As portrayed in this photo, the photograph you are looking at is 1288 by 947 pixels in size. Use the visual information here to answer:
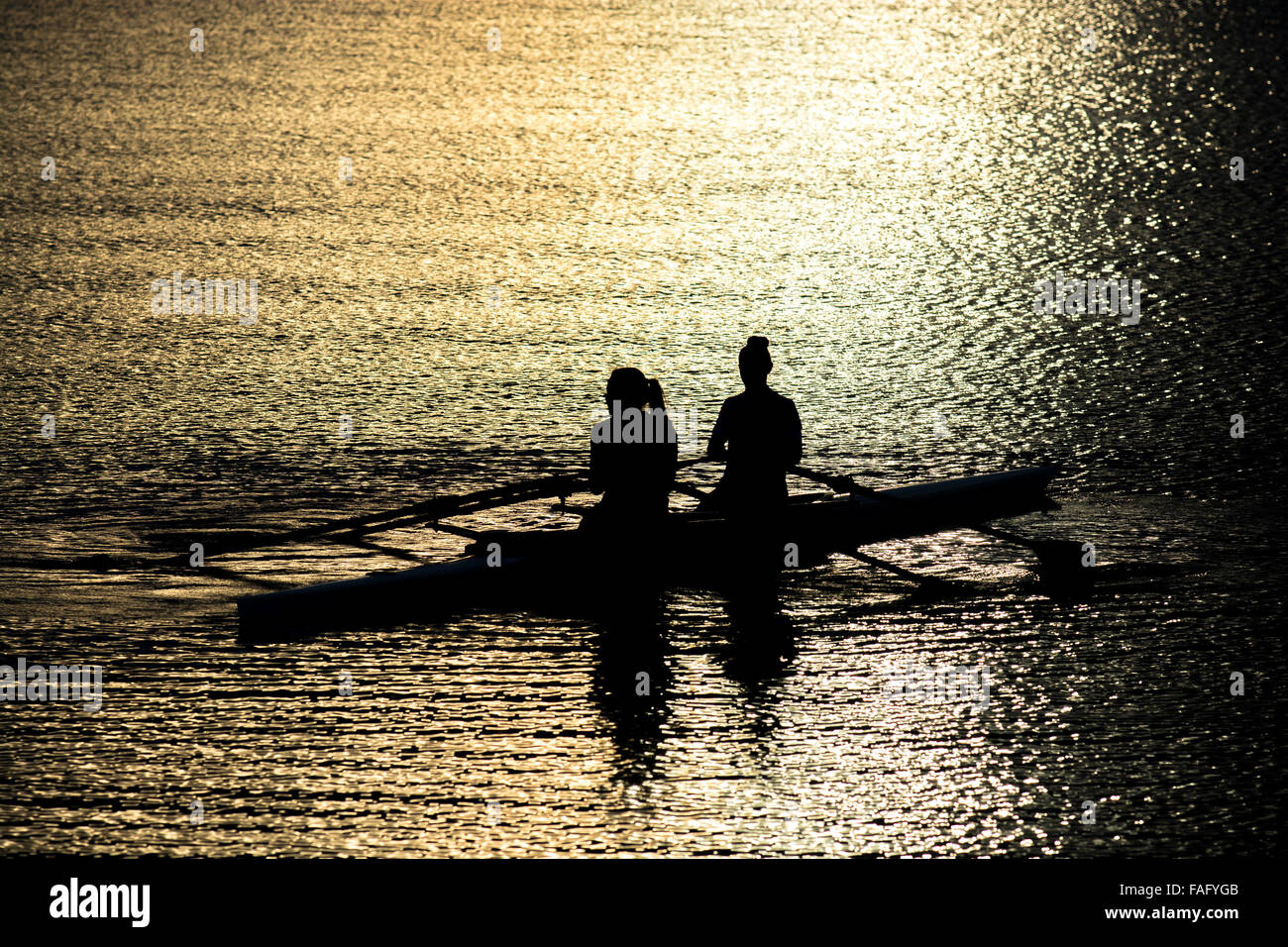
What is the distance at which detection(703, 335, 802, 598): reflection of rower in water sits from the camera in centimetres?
1124

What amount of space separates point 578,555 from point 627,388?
1.11 m

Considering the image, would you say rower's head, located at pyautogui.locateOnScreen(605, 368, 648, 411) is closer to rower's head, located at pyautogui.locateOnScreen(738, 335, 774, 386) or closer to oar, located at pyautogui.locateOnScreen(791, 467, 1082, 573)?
rower's head, located at pyautogui.locateOnScreen(738, 335, 774, 386)

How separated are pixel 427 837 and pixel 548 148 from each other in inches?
643

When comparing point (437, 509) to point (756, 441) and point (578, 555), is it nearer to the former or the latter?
point (578, 555)

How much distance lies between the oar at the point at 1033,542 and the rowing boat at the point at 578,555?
7.4 inches

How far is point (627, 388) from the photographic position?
1062 centimetres

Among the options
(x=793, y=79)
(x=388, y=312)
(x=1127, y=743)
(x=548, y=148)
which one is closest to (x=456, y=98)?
(x=548, y=148)

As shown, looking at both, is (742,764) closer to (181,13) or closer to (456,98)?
(456,98)

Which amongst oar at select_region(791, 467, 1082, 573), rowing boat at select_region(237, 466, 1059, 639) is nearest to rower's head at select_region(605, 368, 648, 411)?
rowing boat at select_region(237, 466, 1059, 639)

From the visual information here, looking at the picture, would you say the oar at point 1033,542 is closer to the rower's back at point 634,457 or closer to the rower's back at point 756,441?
the rower's back at point 756,441

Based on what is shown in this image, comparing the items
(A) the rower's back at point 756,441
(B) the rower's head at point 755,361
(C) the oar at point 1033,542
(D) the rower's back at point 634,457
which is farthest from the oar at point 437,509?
(C) the oar at point 1033,542

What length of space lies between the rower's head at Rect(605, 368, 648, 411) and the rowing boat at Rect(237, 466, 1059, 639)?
3.04ft

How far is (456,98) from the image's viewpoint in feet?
84.0

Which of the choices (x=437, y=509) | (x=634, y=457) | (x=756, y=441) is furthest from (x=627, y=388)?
(x=437, y=509)
